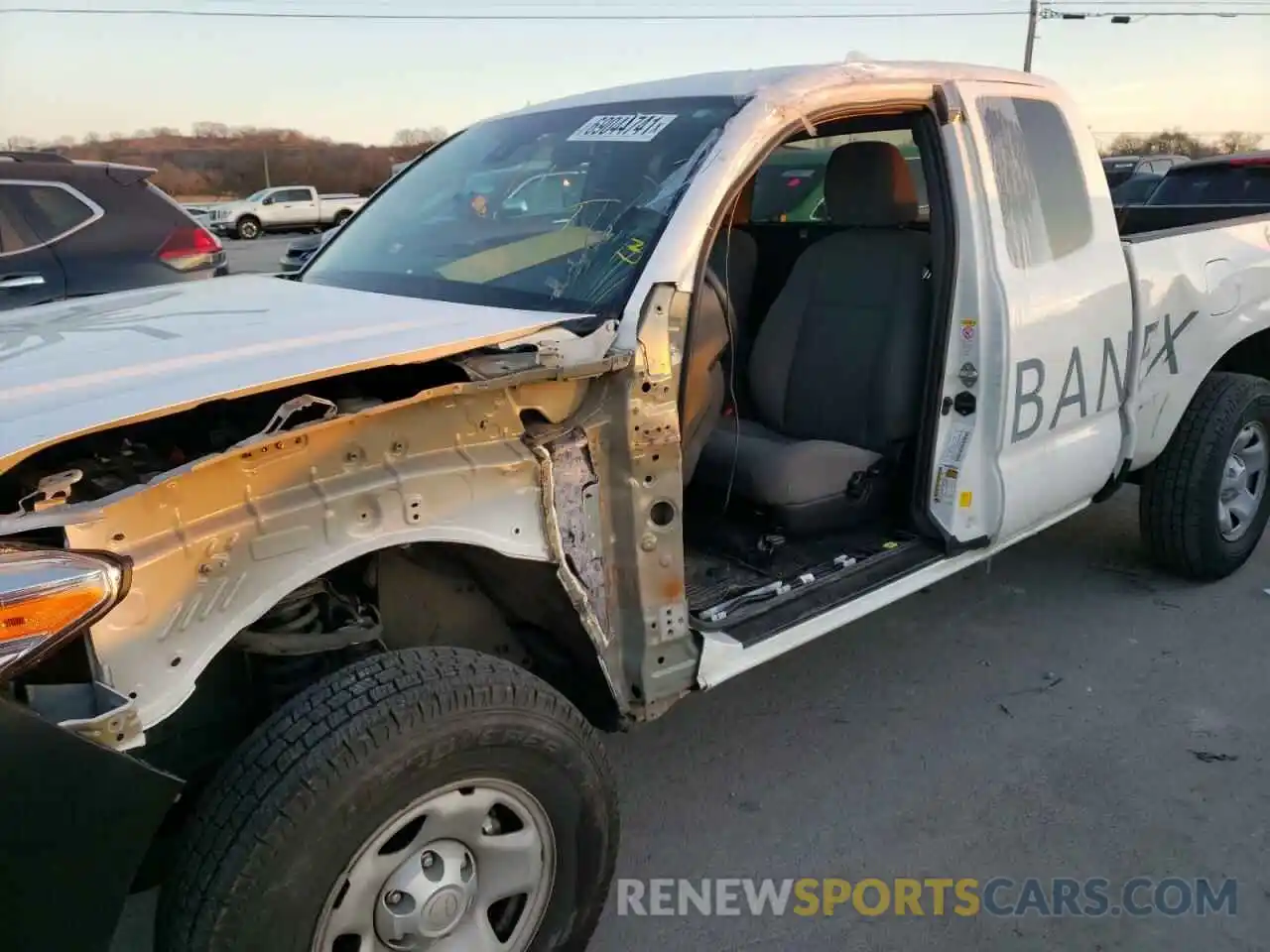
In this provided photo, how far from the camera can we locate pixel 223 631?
6.06 feet

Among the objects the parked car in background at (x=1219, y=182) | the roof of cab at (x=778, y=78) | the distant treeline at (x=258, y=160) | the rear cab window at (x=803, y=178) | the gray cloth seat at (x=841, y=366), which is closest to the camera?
the roof of cab at (x=778, y=78)

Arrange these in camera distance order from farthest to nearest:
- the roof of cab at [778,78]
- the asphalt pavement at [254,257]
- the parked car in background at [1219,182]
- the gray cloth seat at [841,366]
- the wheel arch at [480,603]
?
the asphalt pavement at [254,257]
the parked car in background at [1219,182]
the gray cloth seat at [841,366]
the roof of cab at [778,78]
the wheel arch at [480,603]

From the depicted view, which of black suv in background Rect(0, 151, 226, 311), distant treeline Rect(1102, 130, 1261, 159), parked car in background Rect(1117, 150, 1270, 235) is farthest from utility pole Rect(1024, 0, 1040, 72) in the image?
black suv in background Rect(0, 151, 226, 311)

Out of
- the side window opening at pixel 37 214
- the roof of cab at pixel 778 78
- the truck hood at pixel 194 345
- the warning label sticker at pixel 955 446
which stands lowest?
the warning label sticker at pixel 955 446

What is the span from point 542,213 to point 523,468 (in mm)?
1003

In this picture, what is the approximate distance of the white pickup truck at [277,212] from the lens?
33.7 m

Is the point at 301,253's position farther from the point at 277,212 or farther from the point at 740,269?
the point at 277,212

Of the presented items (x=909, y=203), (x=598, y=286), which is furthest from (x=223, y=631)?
(x=909, y=203)

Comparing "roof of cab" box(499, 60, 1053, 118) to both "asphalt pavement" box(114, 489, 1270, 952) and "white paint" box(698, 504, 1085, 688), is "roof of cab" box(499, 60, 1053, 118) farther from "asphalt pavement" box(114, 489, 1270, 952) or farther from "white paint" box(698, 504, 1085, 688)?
"asphalt pavement" box(114, 489, 1270, 952)

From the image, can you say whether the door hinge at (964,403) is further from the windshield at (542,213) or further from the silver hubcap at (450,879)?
the silver hubcap at (450,879)

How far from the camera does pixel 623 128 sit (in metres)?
Answer: 2.97

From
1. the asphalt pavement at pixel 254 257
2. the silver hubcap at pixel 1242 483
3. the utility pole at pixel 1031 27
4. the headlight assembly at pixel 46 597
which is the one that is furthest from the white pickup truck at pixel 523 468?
the utility pole at pixel 1031 27

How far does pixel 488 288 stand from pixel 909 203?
164 cm

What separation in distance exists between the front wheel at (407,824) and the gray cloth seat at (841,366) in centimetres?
134
